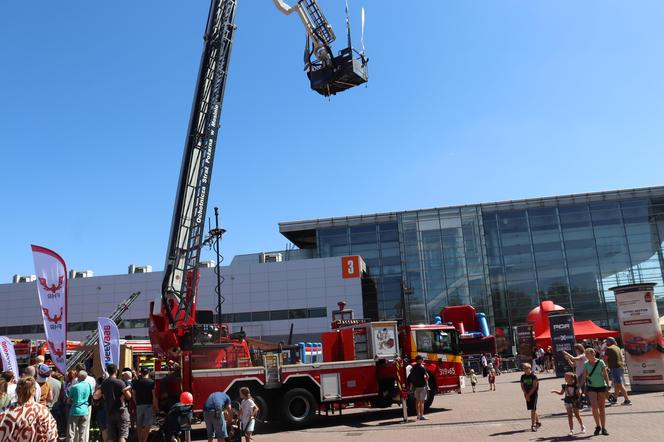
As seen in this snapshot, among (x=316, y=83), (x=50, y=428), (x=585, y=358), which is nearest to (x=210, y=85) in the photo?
(x=316, y=83)

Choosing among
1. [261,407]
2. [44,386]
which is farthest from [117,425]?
[261,407]

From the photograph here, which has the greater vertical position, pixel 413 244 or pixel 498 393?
pixel 413 244

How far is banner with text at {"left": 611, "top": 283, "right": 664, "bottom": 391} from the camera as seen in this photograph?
17.1 metres

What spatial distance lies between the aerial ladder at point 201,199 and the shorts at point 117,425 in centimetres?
484

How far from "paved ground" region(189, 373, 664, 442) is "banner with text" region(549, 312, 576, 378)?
9.08m

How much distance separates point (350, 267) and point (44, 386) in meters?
38.6

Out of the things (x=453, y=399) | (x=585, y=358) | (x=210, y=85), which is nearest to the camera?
(x=585, y=358)

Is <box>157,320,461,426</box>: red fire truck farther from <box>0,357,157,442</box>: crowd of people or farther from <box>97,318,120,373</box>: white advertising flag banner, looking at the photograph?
<box>97,318,120,373</box>: white advertising flag banner

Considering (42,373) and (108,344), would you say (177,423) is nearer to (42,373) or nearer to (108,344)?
(42,373)

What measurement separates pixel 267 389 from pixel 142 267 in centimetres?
4348

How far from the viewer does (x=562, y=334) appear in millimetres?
26984

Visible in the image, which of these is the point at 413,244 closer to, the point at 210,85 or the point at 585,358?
the point at 210,85

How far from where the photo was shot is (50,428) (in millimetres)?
5012

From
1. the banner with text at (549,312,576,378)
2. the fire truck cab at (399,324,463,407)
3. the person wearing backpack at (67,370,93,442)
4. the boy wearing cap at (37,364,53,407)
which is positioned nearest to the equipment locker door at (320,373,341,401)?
the fire truck cab at (399,324,463,407)
